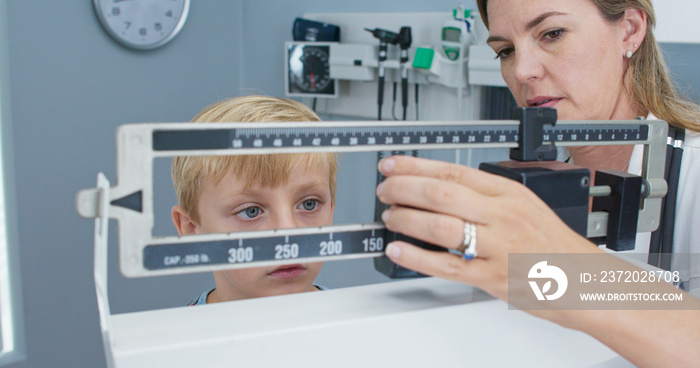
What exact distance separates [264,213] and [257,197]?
0.11ft

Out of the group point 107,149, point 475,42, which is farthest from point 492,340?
point 107,149

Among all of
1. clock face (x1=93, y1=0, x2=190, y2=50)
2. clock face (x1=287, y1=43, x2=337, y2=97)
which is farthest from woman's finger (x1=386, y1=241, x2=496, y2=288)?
clock face (x1=93, y1=0, x2=190, y2=50)

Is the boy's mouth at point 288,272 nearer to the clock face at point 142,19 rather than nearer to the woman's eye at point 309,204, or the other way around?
the woman's eye at point 309,204

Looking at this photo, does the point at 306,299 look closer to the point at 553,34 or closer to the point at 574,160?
the point at 553,34

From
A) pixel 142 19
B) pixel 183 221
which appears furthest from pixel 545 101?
pixel 142 19

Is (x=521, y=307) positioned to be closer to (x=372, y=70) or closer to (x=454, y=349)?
(x=454, y=349)

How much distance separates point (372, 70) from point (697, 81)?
3.44 feet

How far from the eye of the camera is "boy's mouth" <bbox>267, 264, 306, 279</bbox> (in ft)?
3.16

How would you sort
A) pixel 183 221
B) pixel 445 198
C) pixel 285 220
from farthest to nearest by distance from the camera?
pixel 183 221, pixel 285 220, pixel 445 198

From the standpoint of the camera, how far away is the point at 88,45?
2.01 meters

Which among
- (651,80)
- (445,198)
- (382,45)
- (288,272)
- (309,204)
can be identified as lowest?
(288,272)

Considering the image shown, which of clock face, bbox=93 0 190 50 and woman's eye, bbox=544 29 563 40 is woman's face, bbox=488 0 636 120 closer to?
woman's eye, bbox=544 29 563 40

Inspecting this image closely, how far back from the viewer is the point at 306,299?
549mm

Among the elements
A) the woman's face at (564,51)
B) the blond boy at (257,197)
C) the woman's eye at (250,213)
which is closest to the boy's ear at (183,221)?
the blond boy at (257,197)
